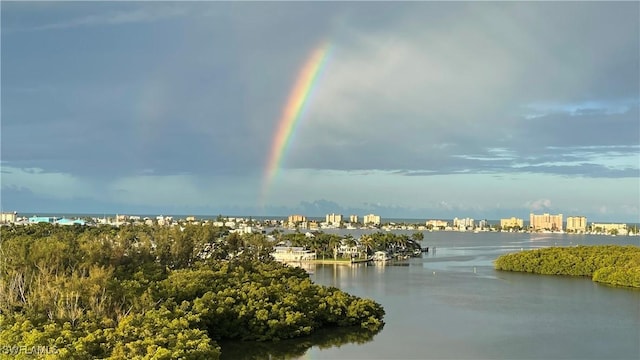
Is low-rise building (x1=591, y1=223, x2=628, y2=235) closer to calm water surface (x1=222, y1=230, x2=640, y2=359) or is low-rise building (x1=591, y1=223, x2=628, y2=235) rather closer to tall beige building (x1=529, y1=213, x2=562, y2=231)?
tall beige building (x1=529, y1=213, x2=562, y2=231)

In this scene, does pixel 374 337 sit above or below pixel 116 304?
below

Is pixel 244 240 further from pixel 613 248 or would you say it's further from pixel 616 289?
pixel 613 248

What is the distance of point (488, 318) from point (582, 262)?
24892 mm

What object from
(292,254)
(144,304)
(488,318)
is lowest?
(488,318)

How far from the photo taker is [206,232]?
1478 inches

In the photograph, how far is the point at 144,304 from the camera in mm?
20234

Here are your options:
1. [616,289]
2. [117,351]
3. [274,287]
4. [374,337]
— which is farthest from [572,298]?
[117,351]

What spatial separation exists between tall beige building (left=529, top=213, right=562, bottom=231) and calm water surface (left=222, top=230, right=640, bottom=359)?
153039mm

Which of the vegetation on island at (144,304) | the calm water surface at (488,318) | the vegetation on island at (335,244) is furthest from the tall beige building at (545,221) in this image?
the vegetation on island at (144,304)

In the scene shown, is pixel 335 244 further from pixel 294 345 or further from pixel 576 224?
pixel 576 224

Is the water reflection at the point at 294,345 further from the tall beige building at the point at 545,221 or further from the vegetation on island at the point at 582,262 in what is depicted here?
the tall beige building at the point at 545,221

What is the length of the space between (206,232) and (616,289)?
2677 cm

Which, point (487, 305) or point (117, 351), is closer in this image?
point (117, 351)

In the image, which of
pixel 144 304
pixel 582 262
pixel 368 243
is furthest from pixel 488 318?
pixel 368 243
